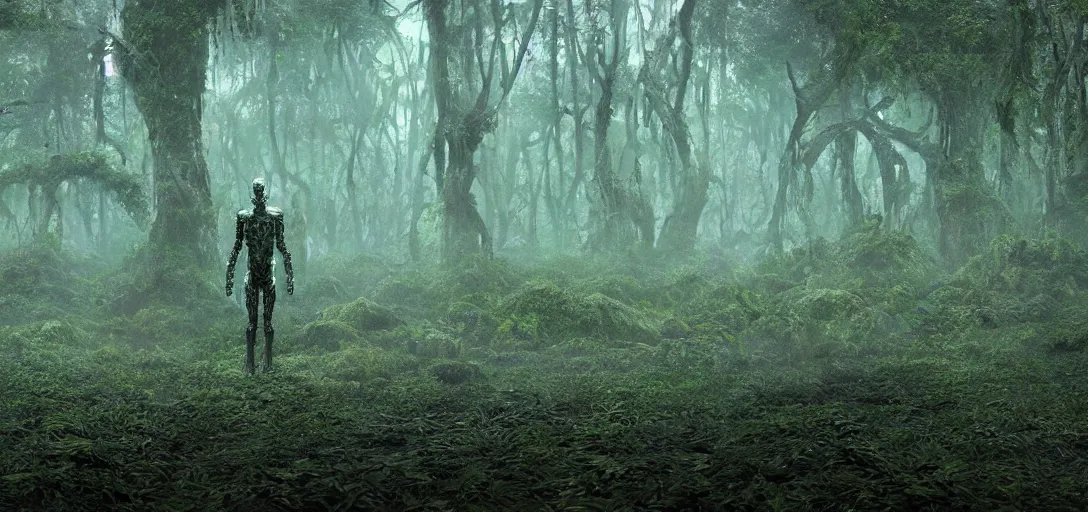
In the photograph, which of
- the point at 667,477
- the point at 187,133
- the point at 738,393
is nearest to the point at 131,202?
the point at 187,133

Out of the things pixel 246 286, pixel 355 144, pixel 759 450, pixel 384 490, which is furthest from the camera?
pixel 355 144

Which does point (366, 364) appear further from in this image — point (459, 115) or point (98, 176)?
point (98, 176)

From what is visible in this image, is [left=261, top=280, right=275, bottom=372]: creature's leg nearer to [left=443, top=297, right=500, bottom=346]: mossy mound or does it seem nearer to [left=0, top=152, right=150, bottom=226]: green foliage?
[left=443, top=297, right=500, bottom=346]: mossy mound

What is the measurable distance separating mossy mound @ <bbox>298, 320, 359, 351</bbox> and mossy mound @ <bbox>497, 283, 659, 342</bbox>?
2282 mm

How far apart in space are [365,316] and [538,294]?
2.85 m

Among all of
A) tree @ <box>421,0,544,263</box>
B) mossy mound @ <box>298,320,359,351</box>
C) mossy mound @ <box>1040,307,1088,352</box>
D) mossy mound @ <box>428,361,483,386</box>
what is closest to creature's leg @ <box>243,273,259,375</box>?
mossy mound @ <box>428,361,483,386</box>

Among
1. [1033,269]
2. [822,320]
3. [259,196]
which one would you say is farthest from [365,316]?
[1033,269]

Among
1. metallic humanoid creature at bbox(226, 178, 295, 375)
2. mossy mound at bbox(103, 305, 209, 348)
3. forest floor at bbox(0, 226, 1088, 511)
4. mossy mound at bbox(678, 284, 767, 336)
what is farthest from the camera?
mossy mound at bbox(678, 284, 767, 336)

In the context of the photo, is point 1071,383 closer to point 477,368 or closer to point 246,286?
point 477,368

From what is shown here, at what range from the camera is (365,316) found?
44.4 ft

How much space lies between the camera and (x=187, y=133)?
1645cm

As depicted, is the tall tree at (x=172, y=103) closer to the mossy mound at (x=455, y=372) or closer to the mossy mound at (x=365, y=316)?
the mossy mound at (x=365, y=316)

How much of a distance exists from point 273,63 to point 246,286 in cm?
1989

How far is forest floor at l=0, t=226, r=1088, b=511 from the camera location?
4.86m
